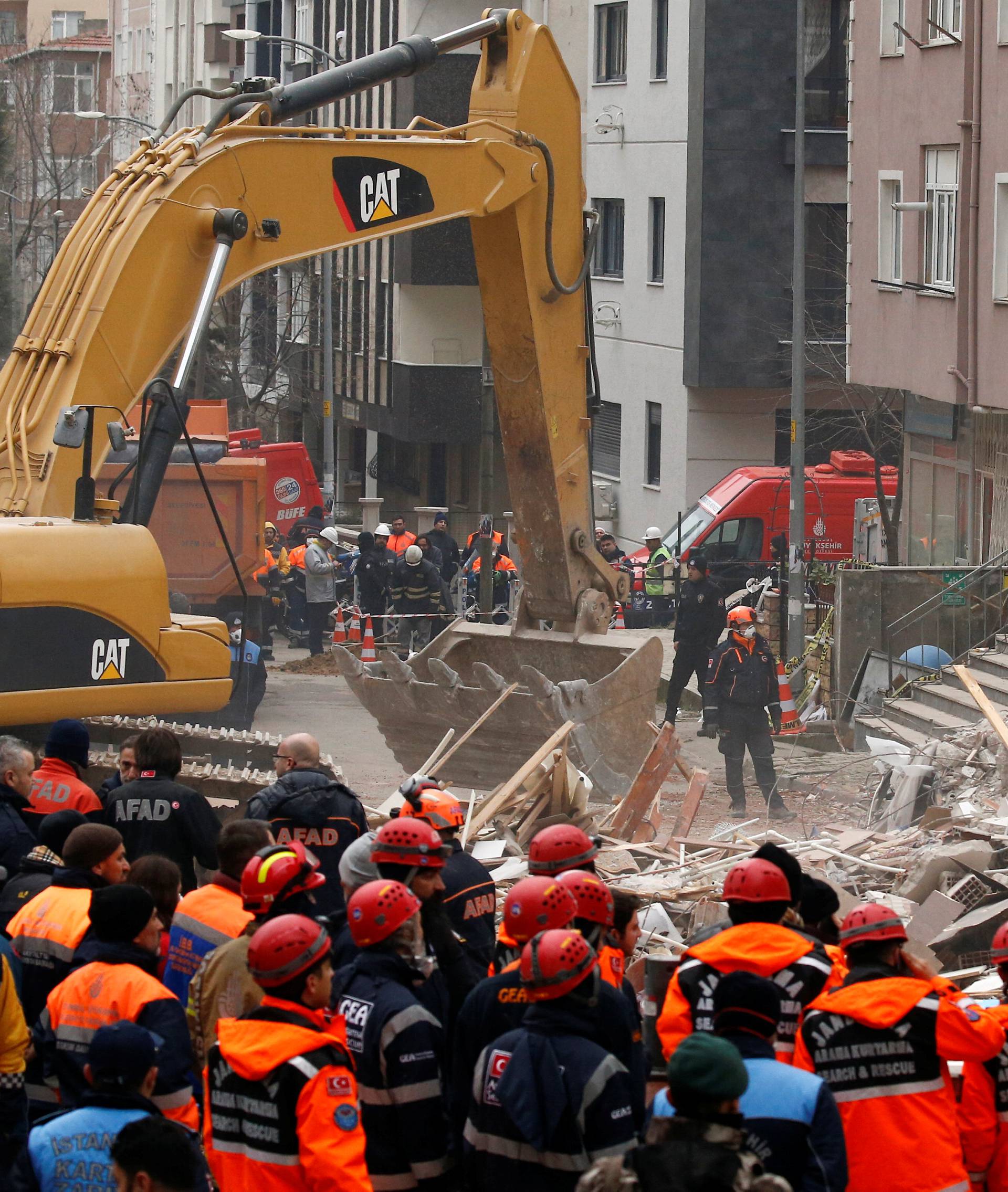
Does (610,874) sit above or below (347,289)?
below

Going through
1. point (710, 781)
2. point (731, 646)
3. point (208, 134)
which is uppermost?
point (208, 134)

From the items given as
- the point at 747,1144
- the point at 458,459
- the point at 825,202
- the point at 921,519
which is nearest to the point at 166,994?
the point at 747,1144

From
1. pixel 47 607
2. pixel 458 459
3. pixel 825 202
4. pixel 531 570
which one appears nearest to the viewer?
pixel 47 607

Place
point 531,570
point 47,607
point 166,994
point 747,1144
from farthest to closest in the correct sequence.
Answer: point 531,570, point 47,607, point 166,994, point 747,1144

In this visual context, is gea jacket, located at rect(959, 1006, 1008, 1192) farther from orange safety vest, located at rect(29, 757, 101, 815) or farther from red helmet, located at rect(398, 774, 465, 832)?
orange safety vest, located at rect(29, 757, 101, 815)

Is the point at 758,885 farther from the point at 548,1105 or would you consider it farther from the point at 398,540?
the point at 398,540

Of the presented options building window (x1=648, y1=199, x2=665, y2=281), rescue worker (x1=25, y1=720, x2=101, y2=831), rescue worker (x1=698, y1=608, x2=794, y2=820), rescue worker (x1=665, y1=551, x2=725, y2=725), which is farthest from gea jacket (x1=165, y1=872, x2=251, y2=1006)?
building window (x1=648, y1=199, x2=665, y2=281)

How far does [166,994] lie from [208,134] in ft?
21.0

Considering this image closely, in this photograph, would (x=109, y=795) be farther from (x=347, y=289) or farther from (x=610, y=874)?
(x=347, y=289)

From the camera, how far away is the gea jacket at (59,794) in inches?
302

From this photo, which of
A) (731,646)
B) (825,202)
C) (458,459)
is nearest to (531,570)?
(731,646)

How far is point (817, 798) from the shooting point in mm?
15109

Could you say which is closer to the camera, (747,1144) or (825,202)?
(747,1144)

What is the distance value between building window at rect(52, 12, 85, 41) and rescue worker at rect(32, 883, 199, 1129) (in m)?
88.6
